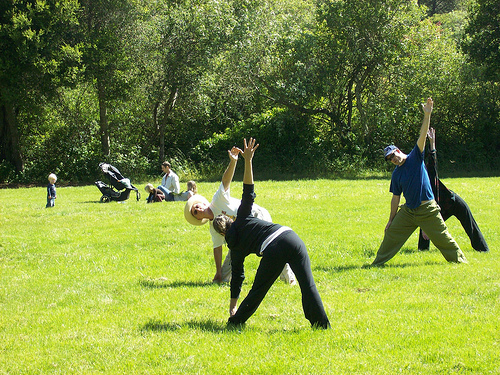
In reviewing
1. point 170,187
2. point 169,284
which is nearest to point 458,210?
point 169,284

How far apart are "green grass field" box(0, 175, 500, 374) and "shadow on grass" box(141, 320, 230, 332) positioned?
0.5 inches

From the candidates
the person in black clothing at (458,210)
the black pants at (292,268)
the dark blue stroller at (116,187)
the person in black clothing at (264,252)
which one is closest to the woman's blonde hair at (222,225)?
the person in black clothing at (264,252)

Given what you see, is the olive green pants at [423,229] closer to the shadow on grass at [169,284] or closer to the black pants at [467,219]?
the black pants at [467,219]

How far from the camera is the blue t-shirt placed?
8414 millimetres

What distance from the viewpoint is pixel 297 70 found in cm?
2828

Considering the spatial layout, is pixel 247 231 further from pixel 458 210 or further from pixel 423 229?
pixel 458 210

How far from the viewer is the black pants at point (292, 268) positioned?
566 cm

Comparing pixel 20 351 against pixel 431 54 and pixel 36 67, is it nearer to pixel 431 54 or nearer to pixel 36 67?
pixel 36 67

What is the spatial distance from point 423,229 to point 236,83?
22.5 meters

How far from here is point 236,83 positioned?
29953 mm

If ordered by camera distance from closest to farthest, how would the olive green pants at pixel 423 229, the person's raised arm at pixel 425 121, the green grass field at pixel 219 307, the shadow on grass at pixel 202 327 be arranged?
the green grass field at pixel 219 307
the shadow on grass at pixel 202 327
the person's raised arm at pixel 425 121
the olive green pants at pixel 423 229

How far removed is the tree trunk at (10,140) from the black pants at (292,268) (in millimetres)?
27732

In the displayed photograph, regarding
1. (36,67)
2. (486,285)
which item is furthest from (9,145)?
(486,285)

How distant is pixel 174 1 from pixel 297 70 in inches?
336
